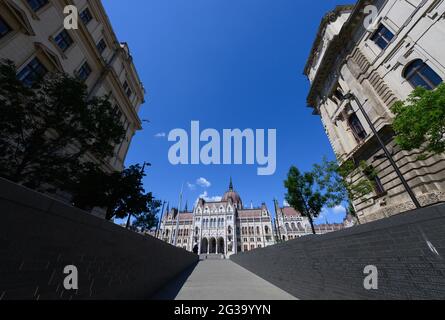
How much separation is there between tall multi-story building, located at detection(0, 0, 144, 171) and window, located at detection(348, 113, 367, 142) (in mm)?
21951

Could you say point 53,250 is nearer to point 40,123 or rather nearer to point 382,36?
point 40,123

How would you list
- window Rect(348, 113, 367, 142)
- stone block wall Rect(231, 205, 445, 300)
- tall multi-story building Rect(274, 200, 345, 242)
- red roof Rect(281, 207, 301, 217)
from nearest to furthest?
stone block wall Rect(231, 205, 445, 300), window Rect(348, 113, 367, 142), tall multi-story building Rect(274, 200, 345, 242), red roof Rect(281, 207, 301, 217)

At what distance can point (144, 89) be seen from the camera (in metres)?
28.8

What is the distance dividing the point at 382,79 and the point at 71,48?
84.3ft

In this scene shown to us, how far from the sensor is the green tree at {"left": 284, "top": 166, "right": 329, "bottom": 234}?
20656 millimetres

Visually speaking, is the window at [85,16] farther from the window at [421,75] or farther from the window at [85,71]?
the window at [421,75]

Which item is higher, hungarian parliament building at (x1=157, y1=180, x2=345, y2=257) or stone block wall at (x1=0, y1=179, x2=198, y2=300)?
hungarian parliament building at (x1=157, y1=180, x2=345, y2=257)

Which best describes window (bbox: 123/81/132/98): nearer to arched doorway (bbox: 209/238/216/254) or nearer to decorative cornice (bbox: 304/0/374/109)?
decorative cornice (bbox: 304/0/374/109)

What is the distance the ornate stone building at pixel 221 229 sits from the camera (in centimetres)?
6481

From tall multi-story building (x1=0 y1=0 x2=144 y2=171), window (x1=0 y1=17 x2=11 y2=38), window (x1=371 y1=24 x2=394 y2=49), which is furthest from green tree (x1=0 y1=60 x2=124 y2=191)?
window (x1=371 y1=24 x2=394 y2=49)

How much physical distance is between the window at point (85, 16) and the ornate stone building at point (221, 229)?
198 ft

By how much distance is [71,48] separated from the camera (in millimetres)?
14914
